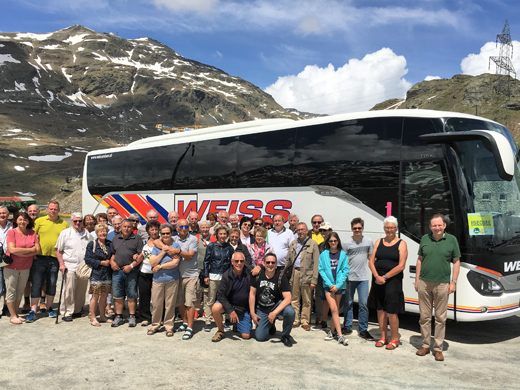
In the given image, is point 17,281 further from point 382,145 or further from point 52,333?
point 382,145

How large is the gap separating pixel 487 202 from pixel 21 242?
778cm

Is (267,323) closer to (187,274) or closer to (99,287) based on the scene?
(187,274)

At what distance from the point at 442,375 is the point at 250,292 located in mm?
2909

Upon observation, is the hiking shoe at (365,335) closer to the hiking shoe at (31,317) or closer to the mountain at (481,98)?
the hiking shoe at (31,317)

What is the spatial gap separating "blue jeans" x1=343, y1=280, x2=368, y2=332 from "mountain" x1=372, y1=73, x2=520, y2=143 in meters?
95.5

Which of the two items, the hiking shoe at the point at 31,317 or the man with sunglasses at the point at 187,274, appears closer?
the man with sunglasses at the point at 187,274

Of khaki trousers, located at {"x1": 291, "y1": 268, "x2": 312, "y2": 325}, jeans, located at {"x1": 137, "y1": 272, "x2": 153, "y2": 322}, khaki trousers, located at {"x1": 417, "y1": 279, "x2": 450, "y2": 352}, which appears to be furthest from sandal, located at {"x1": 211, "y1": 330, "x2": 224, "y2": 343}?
khaki trousers, located at {"x1": 417, "y1": 279, "x2": 450, "y2": 352}

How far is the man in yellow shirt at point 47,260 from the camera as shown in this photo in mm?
8086

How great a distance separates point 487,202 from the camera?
22.7 feet

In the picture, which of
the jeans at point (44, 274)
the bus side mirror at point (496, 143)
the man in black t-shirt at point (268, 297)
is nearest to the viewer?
the bus side mirror at point (496, 143)

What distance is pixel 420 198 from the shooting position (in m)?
7.27

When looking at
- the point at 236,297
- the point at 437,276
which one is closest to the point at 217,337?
the point at 236,297

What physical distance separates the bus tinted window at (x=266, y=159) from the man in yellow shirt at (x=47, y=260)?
3.88m

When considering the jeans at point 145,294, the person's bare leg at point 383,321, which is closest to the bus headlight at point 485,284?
the person's bare leg at point 383,321
